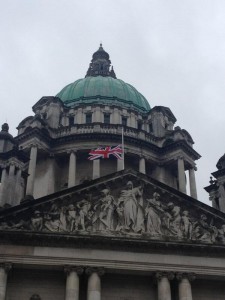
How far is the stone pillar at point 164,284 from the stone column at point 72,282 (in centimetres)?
444

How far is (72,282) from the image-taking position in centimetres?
2898

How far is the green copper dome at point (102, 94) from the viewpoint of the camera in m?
58.7

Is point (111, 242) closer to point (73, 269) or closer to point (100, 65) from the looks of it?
point (73, 269)

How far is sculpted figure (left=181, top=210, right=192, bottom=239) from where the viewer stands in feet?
104

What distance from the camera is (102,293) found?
30094 mm

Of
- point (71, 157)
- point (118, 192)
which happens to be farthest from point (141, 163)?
point (118, 192)

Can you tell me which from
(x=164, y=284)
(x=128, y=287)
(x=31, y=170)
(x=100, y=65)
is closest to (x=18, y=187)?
(x=31, y=170)

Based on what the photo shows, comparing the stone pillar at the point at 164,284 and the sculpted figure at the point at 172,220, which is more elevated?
the sculpted figure at the point at 172,220

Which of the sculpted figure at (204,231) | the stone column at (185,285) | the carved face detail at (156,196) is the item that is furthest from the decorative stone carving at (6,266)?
the sculpted figure at (204,231)

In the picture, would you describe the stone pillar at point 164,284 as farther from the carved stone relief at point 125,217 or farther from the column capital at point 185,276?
the carved stone relief at point 125,217

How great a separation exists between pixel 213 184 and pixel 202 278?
14.7 m

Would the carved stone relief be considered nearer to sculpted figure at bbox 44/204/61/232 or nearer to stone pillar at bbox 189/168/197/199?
sculpted figure at bbox 44/204/61/232

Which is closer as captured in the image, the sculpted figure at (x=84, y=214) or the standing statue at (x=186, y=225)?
the sculpted figure at (x=84, y=214)

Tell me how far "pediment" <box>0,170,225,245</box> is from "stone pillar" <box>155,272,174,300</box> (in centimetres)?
211
